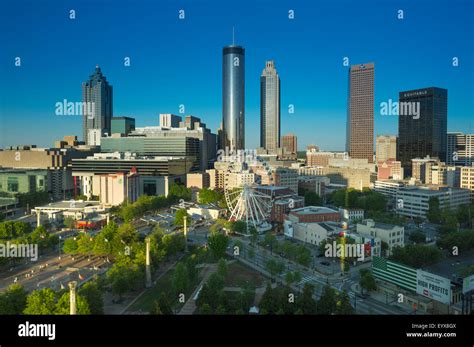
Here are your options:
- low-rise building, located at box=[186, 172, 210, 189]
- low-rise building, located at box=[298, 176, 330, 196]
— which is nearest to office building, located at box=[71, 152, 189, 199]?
low-rise building, located at box=[186, 172, 210, 189]

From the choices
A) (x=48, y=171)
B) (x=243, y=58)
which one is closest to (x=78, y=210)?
(x=48, y=171)

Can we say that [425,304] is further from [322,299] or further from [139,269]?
[139,269]

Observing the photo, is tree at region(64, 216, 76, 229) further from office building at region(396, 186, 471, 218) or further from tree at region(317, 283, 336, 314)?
office building at region(396, 186, 471, 218)

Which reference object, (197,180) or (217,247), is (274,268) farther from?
(197,180)

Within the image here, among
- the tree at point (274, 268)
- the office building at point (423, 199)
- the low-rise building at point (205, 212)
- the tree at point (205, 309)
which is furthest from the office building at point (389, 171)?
the tree at point (205, 309)

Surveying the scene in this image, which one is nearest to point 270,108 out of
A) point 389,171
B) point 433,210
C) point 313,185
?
point 389,171

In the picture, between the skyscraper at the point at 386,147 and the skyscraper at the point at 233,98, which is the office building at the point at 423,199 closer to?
the skyscraper at the point at 386,147
